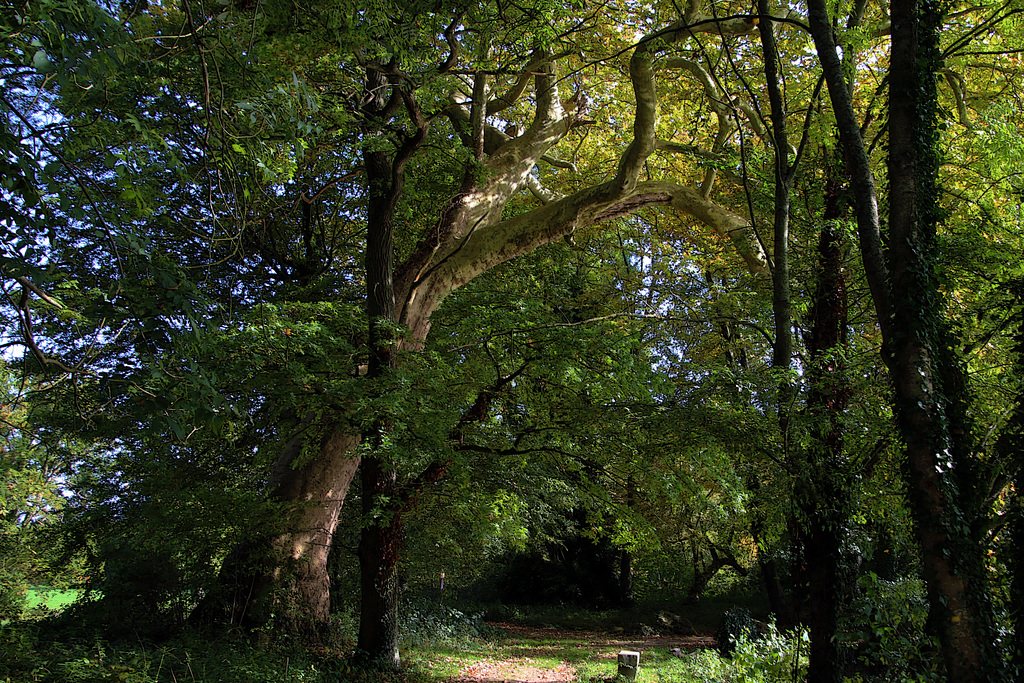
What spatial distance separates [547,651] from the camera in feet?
44.9

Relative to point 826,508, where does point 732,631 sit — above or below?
below

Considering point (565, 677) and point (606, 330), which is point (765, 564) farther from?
point (606, 330)

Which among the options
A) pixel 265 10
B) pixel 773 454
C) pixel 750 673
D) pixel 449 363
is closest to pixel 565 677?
pixel 750 673

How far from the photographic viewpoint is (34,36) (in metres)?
2.82

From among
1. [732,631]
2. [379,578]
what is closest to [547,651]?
[732,631]

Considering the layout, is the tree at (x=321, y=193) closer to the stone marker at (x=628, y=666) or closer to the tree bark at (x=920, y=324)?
the tree bark at (x=920, y=324)

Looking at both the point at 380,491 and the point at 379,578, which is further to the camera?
the point at 379,578

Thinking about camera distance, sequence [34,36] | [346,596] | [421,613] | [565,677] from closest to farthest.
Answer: [34,36]
[565,677]
[346,596]
[421,613]

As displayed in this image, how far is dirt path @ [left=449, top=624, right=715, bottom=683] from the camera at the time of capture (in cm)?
1029

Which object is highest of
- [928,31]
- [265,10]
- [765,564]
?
[265,10]

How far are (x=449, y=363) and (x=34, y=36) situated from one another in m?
5.74

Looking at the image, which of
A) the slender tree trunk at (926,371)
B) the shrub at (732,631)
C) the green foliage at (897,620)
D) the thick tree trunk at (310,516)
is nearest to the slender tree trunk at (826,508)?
the green foliage at (897,620)

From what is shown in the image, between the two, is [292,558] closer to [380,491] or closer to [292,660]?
[292,660]

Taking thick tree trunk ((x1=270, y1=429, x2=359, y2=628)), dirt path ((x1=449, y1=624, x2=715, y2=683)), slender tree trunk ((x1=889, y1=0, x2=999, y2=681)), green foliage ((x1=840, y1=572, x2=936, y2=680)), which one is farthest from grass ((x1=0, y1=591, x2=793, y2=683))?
slender tree trunk ((x1=889, y1=0, x2=999, y2=681))
